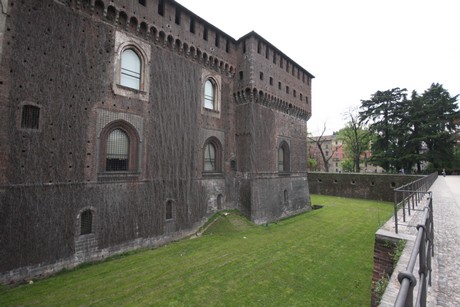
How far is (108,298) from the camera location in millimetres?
6758

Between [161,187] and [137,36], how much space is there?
7.18 meters

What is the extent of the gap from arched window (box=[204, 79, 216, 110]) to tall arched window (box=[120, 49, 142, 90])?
14.2 feet

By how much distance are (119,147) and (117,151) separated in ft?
0.68

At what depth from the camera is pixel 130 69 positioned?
35.7 ft

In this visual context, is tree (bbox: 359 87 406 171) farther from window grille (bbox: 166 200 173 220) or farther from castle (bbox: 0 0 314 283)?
window grille (bbox: 166 200 173 220)

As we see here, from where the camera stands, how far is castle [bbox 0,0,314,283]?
7.80 metres

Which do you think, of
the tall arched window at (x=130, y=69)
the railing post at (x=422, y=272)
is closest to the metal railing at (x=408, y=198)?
the railing post at (x=422, y=272)

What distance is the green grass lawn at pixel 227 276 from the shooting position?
682cm

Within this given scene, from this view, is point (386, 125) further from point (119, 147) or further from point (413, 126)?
point (119, 147)

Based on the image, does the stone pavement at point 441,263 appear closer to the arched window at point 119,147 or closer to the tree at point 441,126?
the arched window at point 119,147

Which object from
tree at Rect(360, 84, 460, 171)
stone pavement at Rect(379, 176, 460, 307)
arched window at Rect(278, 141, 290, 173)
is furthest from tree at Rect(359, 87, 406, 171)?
stone pavement at Rect(379, 176, 460, 307)

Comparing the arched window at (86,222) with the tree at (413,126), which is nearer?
the arched window at (86,222)

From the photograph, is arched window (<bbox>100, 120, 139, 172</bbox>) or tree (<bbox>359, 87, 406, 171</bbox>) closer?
arched window (<bbox>100, 120, 139, 172</bbox>)

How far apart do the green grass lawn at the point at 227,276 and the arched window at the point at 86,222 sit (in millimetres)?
1337
